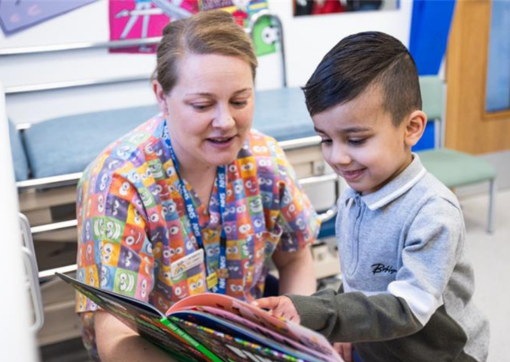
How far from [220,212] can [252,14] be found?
1.98 metres

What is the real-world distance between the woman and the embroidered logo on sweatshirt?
45cm

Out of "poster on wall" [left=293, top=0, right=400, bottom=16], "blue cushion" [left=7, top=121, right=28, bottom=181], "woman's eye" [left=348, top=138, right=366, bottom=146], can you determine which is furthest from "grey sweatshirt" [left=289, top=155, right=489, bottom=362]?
"poster on wall" [left=293, top=0, right=400, bottom=16]

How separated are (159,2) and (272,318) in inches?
101

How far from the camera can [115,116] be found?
2.58 m

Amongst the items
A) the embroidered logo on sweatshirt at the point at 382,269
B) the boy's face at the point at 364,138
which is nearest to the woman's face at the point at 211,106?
the boy's face at the point at 364,138

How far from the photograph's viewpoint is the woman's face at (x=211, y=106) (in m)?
1.25

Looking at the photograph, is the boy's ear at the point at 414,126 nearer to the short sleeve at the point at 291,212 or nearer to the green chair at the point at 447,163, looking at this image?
the short sleeve at the point at 291,212

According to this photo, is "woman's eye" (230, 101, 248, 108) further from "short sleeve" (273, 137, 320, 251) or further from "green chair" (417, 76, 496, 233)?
"green chair" (417, 76, 496, 233)

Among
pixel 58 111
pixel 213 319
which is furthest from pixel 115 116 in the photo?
pixel 213 319

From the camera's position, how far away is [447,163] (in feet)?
10.5

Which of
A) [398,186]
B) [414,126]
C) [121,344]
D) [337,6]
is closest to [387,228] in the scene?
[398,186]

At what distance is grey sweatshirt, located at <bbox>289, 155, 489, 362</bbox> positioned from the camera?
2.83 feet

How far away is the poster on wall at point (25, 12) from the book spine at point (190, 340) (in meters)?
2.28

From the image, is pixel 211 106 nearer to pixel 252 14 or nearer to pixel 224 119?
pixel 224 119
